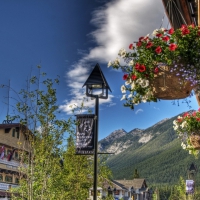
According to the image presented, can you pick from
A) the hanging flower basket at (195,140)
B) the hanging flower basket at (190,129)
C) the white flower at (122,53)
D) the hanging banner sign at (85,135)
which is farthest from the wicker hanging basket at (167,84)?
the hanging banner sign at (85,135)

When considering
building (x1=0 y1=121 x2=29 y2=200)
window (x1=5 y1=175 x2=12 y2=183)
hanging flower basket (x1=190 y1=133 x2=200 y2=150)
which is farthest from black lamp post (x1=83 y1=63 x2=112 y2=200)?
window (x1=5 y1=175 x2=12 y2=183)

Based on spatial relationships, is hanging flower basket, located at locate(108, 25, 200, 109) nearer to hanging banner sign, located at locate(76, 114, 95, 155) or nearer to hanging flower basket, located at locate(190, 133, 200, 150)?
hanging flower basket, located at locate(190, 133, 200, 150)

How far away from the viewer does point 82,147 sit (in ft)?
25.6

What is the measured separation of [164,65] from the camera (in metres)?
5.45

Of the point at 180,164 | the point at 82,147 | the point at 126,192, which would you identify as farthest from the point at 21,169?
the point at 180,164

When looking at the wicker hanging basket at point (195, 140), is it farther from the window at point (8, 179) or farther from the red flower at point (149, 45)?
the window at point (8, 179)

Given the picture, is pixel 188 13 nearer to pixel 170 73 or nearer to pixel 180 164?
pixel 170 73

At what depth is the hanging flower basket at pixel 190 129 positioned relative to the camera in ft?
23.5

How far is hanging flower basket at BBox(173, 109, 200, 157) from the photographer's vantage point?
282 inches

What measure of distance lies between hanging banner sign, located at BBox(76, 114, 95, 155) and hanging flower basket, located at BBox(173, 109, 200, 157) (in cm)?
149

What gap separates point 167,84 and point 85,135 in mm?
2651

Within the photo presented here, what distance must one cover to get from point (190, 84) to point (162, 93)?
39 centimetres

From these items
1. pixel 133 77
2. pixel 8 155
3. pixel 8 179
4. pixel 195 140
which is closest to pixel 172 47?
pixel 133 77

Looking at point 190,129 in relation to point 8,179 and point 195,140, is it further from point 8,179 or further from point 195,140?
point 8,179
